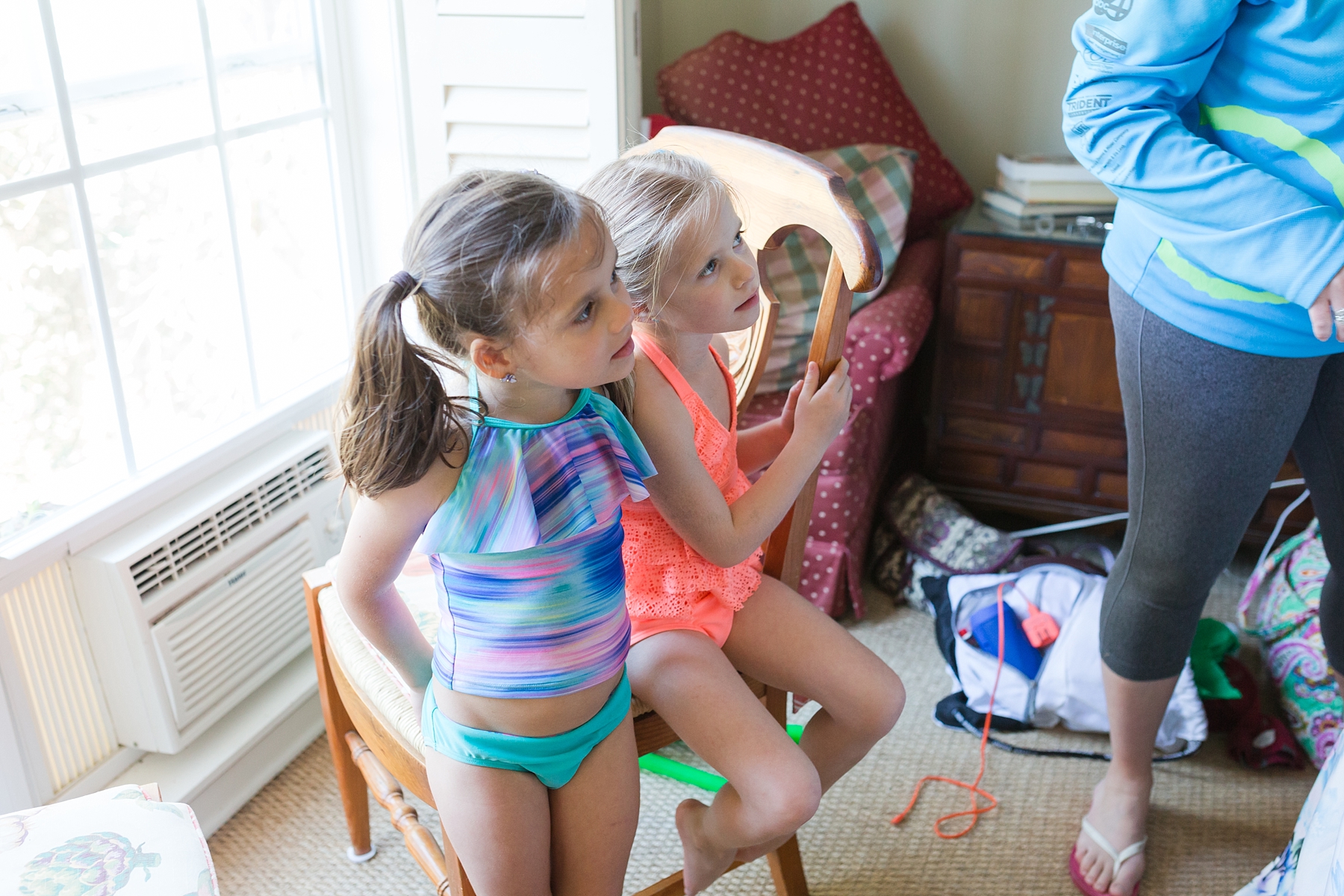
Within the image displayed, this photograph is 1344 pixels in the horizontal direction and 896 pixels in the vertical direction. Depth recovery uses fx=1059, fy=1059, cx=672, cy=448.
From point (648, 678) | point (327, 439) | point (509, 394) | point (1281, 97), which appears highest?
point (1281, 97)

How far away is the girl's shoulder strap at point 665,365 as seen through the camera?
1056mm

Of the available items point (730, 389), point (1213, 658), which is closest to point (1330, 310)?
point (730, 389)

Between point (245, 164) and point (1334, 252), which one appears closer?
point (1334, 252)

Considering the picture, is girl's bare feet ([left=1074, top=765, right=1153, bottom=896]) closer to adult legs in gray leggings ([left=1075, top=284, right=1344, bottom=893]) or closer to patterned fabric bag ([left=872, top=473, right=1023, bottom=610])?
Answer: adult legs in gray leggings ([left=1075, top=284, right=1344, bottom=893])

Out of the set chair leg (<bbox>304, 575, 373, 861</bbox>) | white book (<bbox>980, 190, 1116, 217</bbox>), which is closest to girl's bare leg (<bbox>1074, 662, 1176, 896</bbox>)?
chair leg (<bbox>304, 575, 373, 861</bbox>)

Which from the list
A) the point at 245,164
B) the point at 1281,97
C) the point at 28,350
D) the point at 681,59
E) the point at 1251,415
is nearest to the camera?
the point at 1281,97

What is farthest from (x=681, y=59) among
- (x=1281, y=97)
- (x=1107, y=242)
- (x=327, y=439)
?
(x=1281, y=97)

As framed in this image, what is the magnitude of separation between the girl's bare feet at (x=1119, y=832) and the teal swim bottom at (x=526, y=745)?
849 millimetres

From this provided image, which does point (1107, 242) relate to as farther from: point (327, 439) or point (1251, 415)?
point (327, 439)

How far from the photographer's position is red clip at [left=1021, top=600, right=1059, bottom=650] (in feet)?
5.91

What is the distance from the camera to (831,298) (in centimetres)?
109

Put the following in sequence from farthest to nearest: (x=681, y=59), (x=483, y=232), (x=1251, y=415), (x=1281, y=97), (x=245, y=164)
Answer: (x=681, y=59) → (x=245, y=164) → (x=1251, y=415) → (x=1281, y=97) → (x=483, y=232)

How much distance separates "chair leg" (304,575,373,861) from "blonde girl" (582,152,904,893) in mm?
478

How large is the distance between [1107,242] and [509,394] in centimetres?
73
